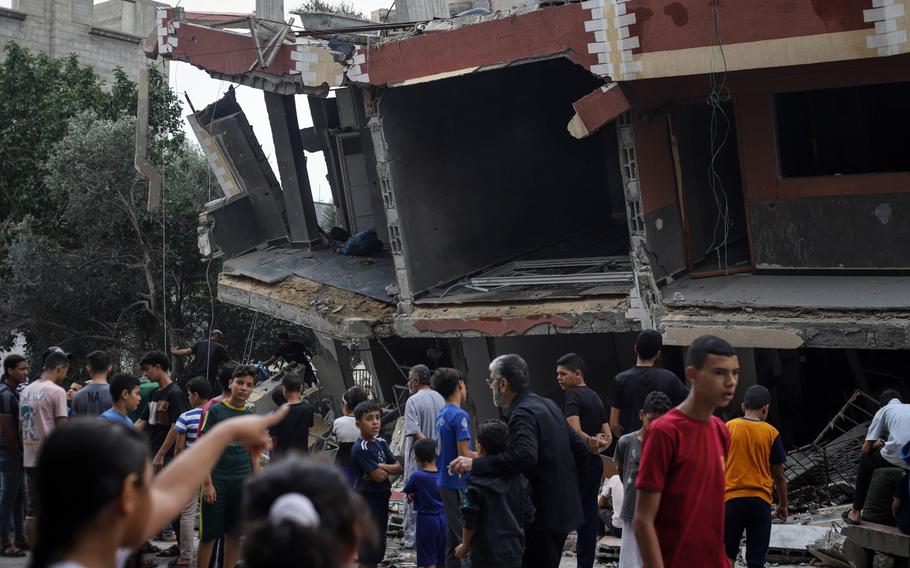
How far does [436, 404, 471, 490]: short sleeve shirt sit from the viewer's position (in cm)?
751

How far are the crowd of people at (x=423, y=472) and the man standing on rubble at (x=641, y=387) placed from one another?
1cm

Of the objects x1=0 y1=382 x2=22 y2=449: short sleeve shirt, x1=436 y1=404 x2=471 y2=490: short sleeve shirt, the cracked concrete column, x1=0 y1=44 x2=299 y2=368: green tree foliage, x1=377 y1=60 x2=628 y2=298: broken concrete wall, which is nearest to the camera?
x1=436 y1=404 x2=471 y2=490: short sleeve shirt

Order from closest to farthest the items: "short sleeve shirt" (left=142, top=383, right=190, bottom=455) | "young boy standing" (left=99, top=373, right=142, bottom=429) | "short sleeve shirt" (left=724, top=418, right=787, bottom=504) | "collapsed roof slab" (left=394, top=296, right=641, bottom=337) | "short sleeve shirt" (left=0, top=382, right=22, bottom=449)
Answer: "short sleeve shirt" (left=724, top=418, right=787, bottom=504) < "young boy standing" (left=99, top=373, right=142, bottom=429) < "short sleeve shirt" (left=142, top=383, right=190, bottom=455) < "short sleeve shirt" (left=0, top=382, right=22, bottom=449) < "collapsed roof slab" (left=394, top=296, right=641, bottom=337)

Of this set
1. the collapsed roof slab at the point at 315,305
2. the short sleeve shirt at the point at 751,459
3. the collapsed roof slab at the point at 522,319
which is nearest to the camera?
the short sleeve shirt at the point at 751,459

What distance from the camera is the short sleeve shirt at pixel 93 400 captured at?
8656mm

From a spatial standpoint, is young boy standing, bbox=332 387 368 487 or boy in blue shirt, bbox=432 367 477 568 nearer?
boy in blue shirt, bbox=432 367 477 568

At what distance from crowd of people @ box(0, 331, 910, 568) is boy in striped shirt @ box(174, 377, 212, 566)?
15 millimetres

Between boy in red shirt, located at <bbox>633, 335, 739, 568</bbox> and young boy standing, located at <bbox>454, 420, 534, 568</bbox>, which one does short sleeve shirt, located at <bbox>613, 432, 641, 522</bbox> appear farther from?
boy in red shirt, located at <bbox>633, 335, 739, 568</bbox>

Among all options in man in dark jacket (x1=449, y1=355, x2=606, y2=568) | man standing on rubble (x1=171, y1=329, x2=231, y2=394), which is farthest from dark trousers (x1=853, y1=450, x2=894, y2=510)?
man standing on rubble (x1=171, y1=329, x2=231, y2=394)

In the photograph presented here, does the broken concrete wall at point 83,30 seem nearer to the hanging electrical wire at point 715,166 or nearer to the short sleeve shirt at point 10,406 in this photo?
the hanging electrical wire at point 715,166

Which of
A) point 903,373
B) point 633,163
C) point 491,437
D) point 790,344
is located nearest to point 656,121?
point 633,163

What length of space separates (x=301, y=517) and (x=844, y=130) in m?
10.9

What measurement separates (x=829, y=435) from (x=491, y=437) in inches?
333

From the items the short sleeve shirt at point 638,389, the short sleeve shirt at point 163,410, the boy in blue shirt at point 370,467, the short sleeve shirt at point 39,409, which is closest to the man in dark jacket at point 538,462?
the short sleeve shirt at point 638,389
